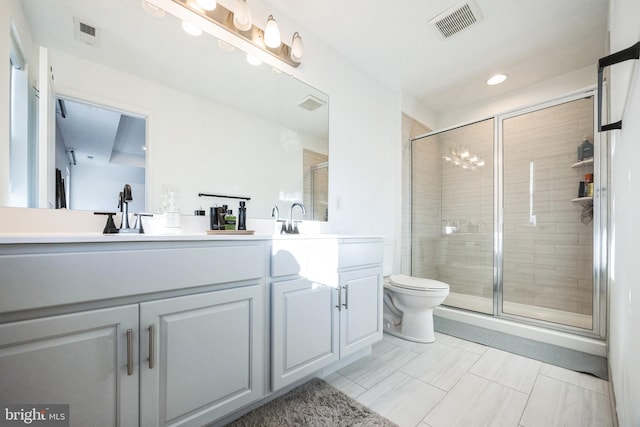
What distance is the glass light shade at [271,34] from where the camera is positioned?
170 cm

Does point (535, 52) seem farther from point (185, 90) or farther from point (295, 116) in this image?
point (185, 90)

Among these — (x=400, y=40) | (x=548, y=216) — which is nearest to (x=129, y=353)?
(x=400, y=40)

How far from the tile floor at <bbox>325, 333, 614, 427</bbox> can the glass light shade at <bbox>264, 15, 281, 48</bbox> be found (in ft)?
7.10

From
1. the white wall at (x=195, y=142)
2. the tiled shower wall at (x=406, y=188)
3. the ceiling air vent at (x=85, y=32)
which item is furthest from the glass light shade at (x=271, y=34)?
the tiled shower wall at (x=406, y=188)

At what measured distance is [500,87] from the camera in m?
2.85

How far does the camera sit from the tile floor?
1295 mm

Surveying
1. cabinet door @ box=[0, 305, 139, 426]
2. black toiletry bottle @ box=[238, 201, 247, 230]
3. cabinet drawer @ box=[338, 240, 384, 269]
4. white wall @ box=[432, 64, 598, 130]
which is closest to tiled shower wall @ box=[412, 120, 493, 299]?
white wall @ box=[432, 64, 598, 130]

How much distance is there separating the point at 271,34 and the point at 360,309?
1.87m

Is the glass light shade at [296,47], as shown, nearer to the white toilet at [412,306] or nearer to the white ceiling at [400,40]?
the white ceiling at [400,40]

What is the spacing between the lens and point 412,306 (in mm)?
2156

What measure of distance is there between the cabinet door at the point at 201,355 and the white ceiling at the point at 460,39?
6.31 ft

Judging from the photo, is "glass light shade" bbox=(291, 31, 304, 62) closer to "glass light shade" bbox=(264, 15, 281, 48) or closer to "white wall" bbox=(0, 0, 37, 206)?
"glass light shade" bbox=(264, 15, 281, 48)

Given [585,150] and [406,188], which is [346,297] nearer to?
[406,188]

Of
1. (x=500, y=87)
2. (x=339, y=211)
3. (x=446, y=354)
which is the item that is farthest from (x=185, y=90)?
(x=500, y=87)
